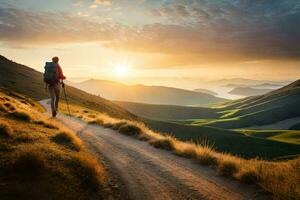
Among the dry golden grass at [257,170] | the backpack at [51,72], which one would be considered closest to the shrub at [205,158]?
the dry golden grass at [257,170]

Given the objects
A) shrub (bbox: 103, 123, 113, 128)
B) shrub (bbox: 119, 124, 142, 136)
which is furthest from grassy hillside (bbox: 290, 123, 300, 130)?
shrub (bbox: 119, 124, 142, 136)

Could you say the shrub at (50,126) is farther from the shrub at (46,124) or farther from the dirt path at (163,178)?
the dirt path at (163,178)

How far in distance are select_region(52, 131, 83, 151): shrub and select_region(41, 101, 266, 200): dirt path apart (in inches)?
40.3

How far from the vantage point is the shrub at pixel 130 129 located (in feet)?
67.4

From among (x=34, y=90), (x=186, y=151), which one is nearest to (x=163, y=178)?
(x=186, y=151)

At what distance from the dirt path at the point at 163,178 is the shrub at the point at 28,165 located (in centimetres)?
241

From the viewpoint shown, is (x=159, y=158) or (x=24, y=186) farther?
(x=159, y=158)

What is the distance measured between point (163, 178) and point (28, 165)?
14.6 feet

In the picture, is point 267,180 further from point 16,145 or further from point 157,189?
point 16,145

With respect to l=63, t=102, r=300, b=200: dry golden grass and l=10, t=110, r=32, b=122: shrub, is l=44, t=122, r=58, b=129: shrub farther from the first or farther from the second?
l=63, t=102, r=300, b=200: dry golden grass

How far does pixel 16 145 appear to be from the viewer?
32.1 ft

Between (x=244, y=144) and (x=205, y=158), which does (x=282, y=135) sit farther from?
(x=205, y=158)

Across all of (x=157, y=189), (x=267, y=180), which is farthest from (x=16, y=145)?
(x=267, y=180)

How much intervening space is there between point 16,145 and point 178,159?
23.1ft
